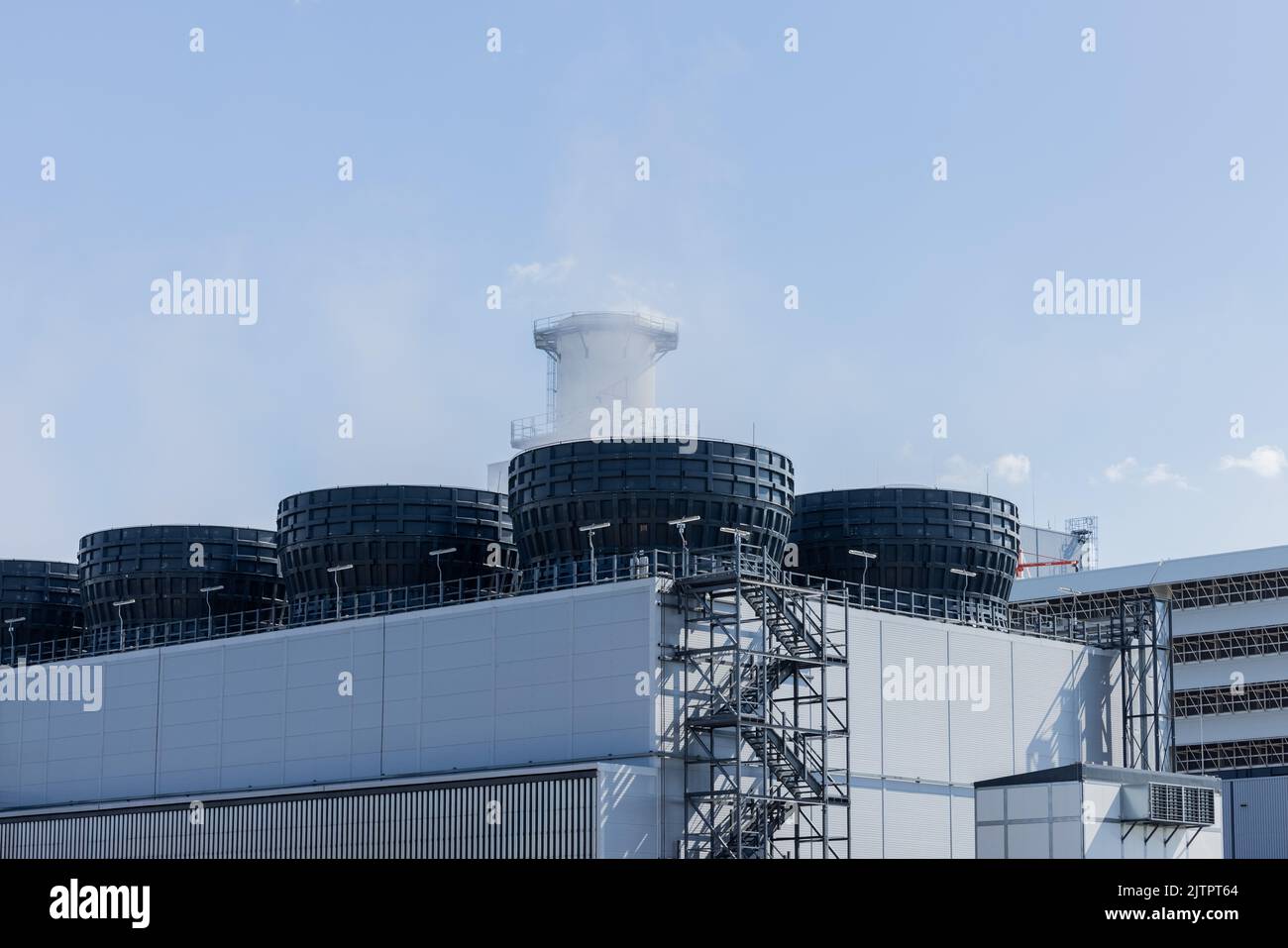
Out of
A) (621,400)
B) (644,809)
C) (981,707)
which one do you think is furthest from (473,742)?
(621,400)

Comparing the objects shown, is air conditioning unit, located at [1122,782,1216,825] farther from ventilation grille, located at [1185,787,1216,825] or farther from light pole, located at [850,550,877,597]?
light pole, located at [850,550,877,597]

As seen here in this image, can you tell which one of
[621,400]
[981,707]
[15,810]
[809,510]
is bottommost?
[15,810]

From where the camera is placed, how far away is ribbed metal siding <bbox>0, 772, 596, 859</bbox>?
48500 millimetres

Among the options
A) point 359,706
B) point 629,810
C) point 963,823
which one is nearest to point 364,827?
point 359,706

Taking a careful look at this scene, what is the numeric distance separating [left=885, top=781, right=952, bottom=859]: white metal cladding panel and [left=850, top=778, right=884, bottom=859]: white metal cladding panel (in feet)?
1.26

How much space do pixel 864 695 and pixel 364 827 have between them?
52.0 ft

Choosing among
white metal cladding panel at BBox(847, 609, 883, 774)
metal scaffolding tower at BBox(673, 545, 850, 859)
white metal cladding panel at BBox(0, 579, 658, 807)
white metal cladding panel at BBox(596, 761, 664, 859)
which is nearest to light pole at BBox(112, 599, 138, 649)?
white metal cladding panel at BBox(0, 579, 658, 807)

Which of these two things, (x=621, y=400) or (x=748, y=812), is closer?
(x=748, y=812)

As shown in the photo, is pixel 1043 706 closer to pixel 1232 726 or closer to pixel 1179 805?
pixel 1179 805

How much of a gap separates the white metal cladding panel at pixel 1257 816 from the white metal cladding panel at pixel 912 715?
16346 millimetres

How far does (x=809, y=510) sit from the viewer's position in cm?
6538

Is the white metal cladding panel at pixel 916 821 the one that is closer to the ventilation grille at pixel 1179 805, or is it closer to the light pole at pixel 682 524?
the ventilation grille at pixel 1179 805
